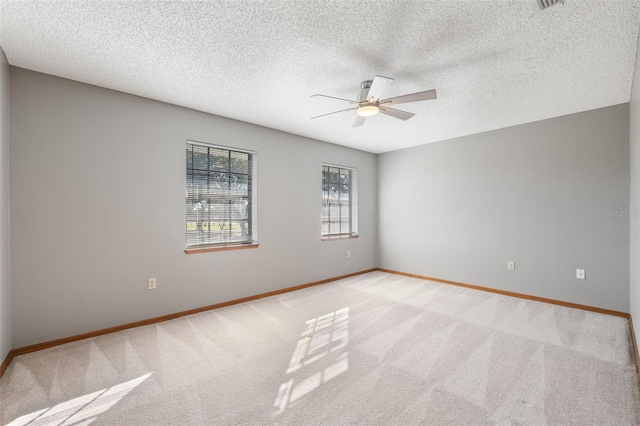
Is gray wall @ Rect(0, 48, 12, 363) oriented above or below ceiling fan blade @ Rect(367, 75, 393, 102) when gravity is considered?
below

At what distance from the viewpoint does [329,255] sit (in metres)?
5.12

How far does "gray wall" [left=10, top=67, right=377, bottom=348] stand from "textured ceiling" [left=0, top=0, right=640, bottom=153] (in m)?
0.29

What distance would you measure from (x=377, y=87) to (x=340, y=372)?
2.29 meters

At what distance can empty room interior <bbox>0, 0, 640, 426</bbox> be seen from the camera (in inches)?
75.1

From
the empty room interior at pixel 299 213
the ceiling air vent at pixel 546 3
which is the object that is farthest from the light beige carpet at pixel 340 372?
the ceiling air vent at pixel 546 3

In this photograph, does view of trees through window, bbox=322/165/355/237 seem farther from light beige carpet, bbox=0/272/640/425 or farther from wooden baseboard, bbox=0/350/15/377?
wooden baseboard, bbox=0/350/15/377

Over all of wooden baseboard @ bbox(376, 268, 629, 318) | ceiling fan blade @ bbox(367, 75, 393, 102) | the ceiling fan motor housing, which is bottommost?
wooden baseboard @ bbox(376, 268, 629, 318)

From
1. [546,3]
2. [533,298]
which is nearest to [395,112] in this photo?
[546,3]

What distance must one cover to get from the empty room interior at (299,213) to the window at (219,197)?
0.10 ft

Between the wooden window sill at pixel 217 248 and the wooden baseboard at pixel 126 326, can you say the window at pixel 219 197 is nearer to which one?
the wooden window sill at pixel 217 248

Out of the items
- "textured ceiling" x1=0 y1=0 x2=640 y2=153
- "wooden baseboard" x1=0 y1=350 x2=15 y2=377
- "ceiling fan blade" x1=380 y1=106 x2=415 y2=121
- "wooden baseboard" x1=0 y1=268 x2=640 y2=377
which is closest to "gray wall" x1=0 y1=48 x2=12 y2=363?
"wooden baseboard" x1=0 y1=350 x2=15 y2=377

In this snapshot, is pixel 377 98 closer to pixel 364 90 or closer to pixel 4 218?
pixel 364 90

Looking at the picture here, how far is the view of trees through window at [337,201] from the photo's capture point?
530 centimetres

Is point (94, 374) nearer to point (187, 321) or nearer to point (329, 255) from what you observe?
point (187, 321)
